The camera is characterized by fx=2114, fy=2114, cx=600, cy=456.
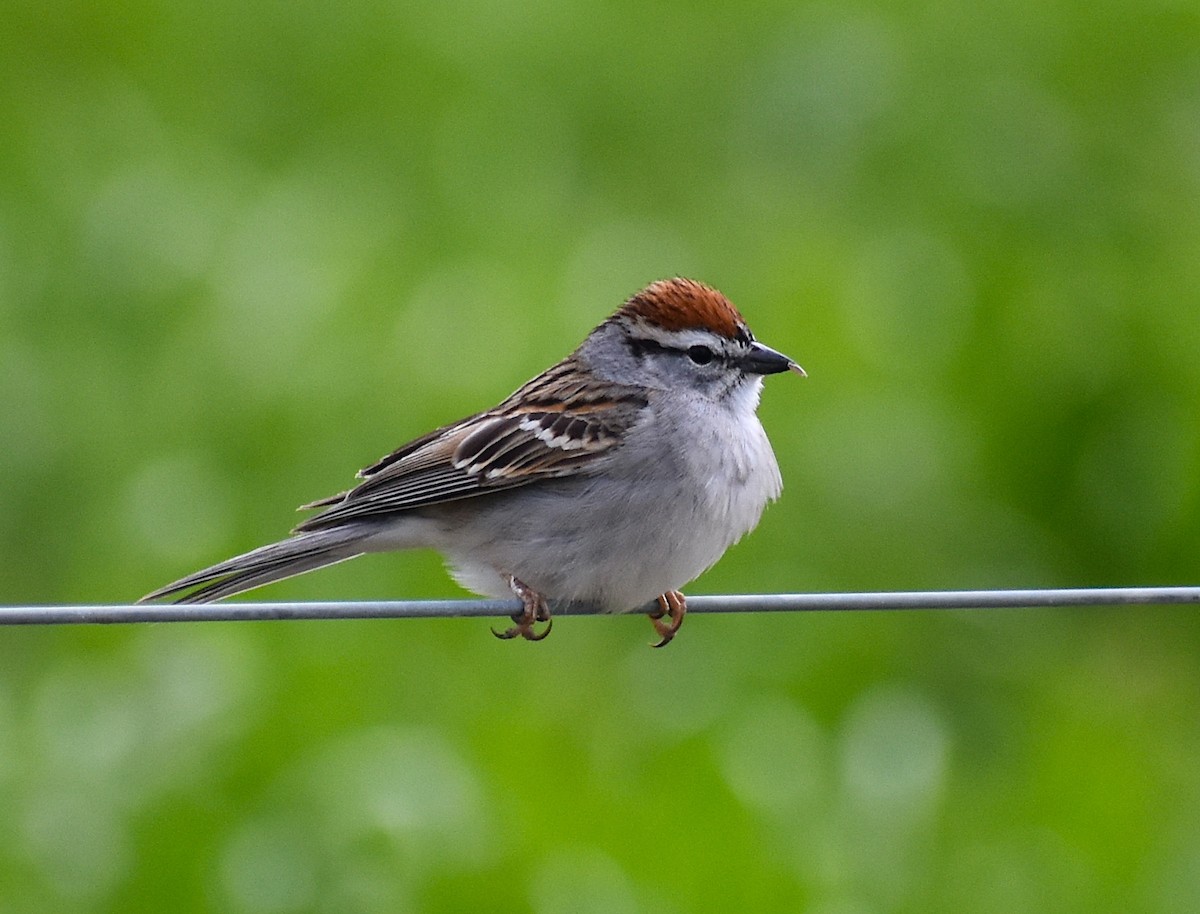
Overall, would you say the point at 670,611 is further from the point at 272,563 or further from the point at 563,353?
the point at 563,353

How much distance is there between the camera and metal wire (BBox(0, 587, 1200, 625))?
10.2ft

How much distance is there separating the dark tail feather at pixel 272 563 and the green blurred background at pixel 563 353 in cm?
39

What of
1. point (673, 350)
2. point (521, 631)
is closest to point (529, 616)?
point (521, 631)

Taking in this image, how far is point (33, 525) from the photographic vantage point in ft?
21.1

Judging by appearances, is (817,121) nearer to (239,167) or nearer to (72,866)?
(239,167)

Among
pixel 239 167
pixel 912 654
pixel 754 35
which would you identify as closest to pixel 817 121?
pixel 754 35

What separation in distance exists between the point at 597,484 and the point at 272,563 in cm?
67

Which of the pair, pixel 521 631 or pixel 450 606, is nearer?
pixel 450 606

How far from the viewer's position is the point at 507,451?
4.37 m

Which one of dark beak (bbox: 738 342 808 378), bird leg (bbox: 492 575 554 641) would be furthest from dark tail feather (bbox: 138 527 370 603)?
dark beak (bbox: 738 342 808 378)

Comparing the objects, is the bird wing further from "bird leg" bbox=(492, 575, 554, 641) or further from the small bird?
"bird leg" bbox=(492, 575, 554, 641)

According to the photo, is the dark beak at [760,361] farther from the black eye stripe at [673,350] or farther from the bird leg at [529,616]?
the bird leg at [529,616]

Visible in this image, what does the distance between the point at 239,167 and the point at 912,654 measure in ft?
11.9

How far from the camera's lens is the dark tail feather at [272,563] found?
4.07 meters
